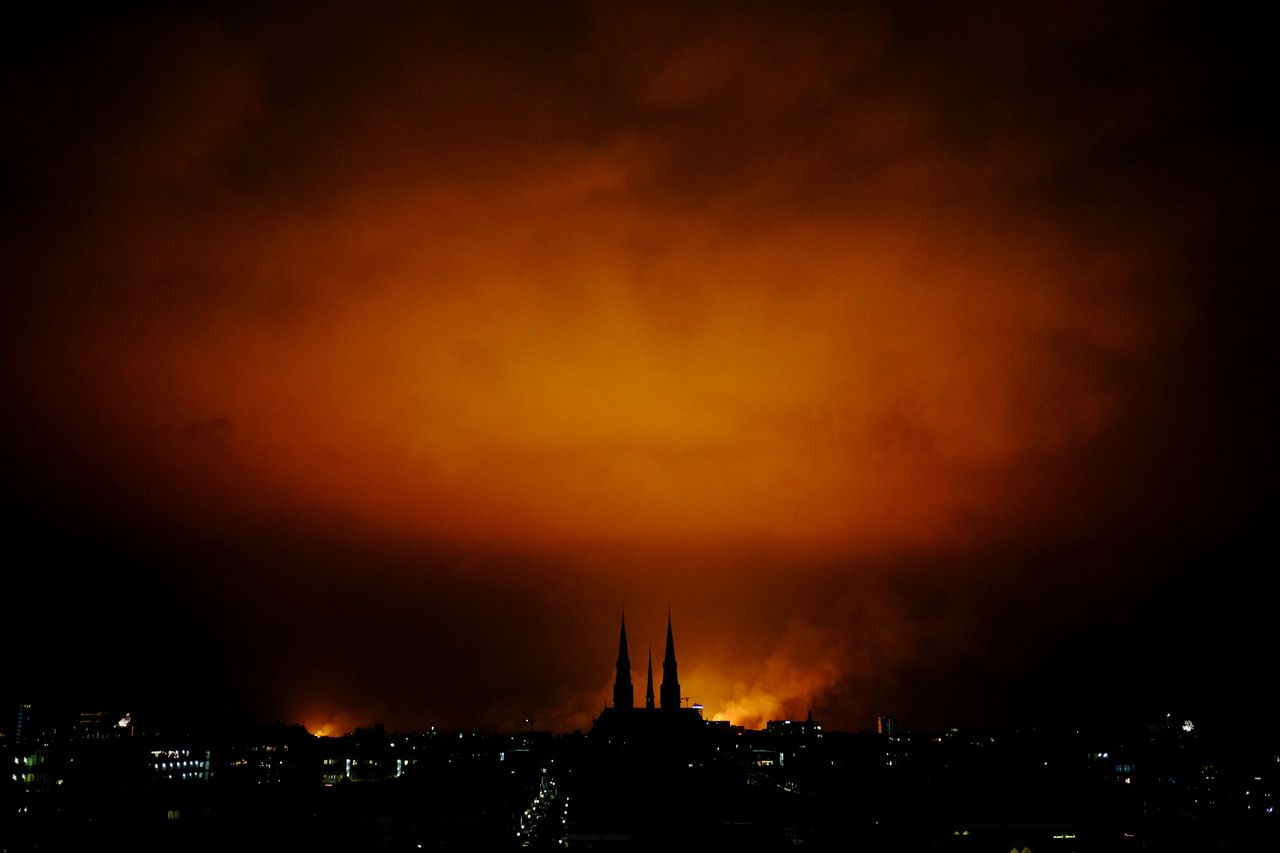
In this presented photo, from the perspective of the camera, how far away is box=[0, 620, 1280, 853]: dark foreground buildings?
77.9m

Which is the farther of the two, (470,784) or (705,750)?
(705,750)

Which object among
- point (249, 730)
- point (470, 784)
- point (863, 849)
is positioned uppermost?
point (249, 730)

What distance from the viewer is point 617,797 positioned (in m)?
108

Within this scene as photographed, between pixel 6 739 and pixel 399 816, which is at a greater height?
pixel 6 739

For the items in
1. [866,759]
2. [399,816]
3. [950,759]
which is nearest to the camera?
[399,816]

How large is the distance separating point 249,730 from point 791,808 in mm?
119146

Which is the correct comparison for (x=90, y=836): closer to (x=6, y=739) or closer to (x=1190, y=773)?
(x=6, y=739)

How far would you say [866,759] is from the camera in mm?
186875

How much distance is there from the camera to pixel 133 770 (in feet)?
390

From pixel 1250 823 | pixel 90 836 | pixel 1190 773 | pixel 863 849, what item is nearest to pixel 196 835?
pixel 90 836

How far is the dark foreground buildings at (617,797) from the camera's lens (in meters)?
77.9

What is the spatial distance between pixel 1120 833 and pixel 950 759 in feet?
281

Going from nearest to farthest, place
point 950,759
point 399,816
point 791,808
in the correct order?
1. point 399,816
2. point 791,808
3. point 950,759

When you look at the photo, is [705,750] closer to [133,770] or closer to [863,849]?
[133,770]
